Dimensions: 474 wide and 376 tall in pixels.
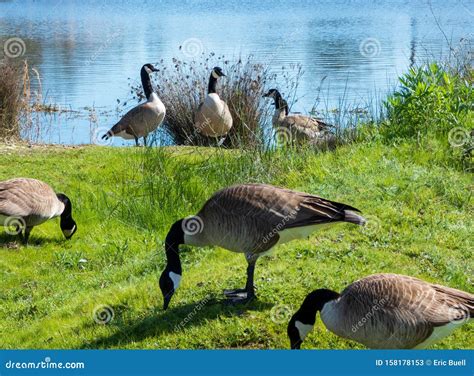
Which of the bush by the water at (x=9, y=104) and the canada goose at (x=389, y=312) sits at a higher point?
the canada goose at (x=389, y=312)

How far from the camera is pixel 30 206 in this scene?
9117 millimetres

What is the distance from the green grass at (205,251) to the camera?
6.21 m

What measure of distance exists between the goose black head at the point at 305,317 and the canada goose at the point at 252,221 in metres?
0.76

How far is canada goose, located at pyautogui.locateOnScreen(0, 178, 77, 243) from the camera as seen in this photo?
9.02 m

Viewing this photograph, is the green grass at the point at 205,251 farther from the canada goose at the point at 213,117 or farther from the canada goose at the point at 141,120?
the canada goose at the point at 141,120

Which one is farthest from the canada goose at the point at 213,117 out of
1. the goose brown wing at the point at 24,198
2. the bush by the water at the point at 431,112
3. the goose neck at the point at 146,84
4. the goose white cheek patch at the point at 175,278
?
the goose white cheek patch at the point at 175,278

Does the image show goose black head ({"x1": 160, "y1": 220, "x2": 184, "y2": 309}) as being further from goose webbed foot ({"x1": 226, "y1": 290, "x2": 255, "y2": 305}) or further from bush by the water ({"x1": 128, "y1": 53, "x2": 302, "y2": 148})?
bush by the water ({"x1": 128, "y1": 53, "x2": 302, "y2": 148})

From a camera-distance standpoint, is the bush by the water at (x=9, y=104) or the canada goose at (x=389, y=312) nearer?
the canada goose at (x=389, y=312)

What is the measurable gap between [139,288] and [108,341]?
106 cm

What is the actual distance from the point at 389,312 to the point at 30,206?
5430 mm

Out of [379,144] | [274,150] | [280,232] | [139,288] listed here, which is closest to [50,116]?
[274,150]

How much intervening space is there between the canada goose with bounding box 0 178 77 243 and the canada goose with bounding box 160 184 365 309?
10.5 feet

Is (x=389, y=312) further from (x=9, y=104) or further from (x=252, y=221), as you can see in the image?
(x=9, y=104)

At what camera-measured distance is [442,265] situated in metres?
6.95
